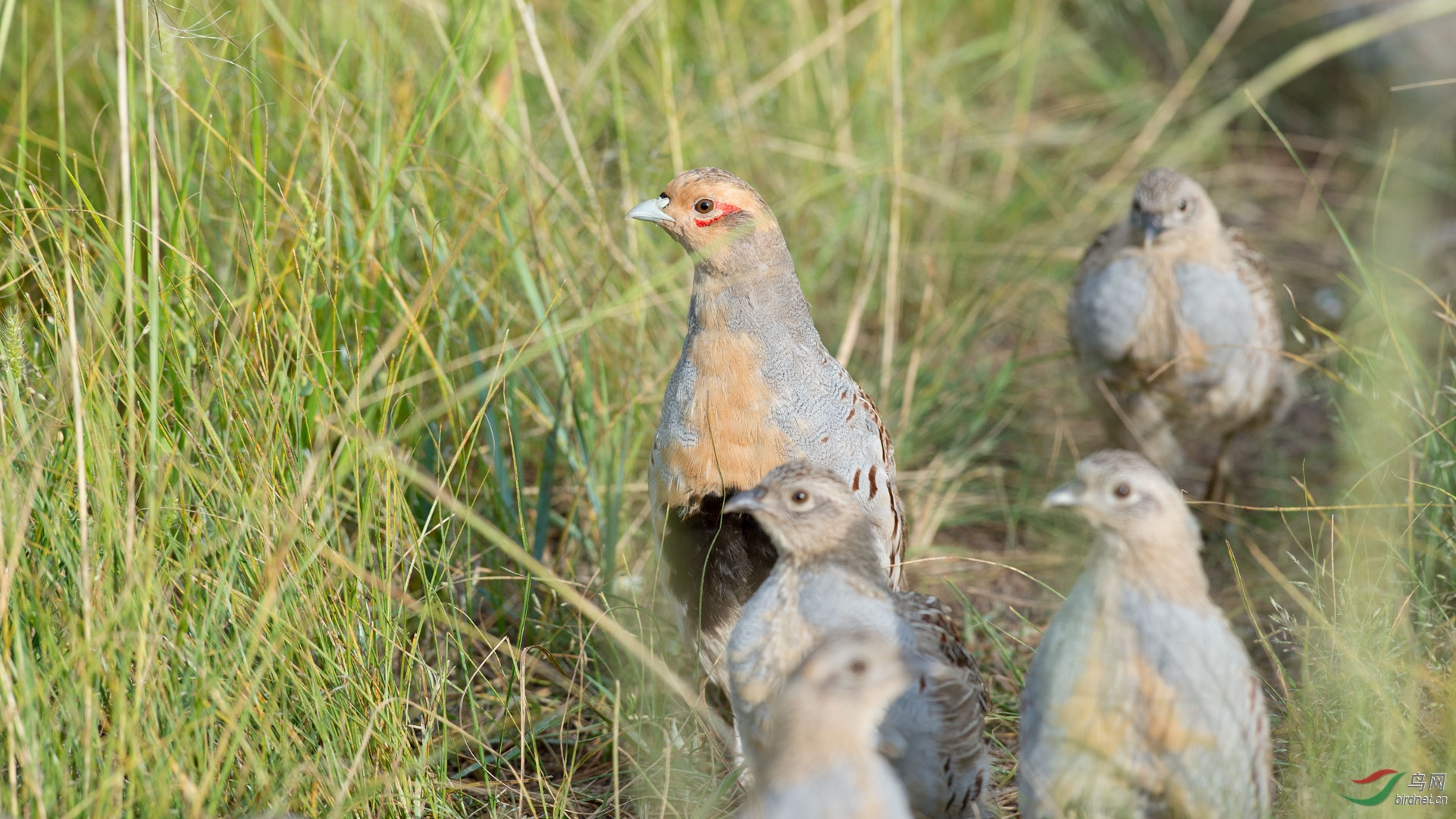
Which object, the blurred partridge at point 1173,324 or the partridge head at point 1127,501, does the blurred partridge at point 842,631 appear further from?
the blurred partridge at point 1173,324

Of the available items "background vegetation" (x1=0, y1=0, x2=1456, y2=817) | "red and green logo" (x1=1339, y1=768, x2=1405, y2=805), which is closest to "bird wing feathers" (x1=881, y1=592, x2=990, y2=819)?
"background vegetation" (x1=0, y1=0, x2=1456, y2=817)

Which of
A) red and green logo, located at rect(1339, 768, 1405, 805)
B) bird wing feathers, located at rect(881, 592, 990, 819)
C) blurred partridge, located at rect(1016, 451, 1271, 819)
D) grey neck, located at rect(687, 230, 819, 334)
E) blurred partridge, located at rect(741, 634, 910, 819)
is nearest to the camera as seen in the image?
blurred partridge, located at rect(741, 634, 910, 819)

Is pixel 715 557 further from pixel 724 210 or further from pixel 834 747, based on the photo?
pixel 834 747

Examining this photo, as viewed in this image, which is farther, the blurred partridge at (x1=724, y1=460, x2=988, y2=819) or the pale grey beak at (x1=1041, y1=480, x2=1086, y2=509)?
the blurred partridge at (x1=724, y1=460, x2=988, y2=819)

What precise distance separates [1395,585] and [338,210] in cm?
359

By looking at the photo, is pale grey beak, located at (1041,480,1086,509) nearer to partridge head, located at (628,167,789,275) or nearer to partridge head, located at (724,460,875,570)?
partridge head, located at (724,460,875,570)

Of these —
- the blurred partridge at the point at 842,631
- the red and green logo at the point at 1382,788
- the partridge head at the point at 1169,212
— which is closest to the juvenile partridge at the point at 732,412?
the blurred partridge at the point at 842,631

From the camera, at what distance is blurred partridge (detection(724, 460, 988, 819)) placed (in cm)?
312

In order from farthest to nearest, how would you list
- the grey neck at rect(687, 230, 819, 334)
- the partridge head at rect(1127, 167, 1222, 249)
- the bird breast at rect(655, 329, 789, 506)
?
the partridge head at rect(1127, 167, 1222, 249), the grey neck at rect(687, 230, 819, 334), the bird breast at rect(655, 329, 789, 506)

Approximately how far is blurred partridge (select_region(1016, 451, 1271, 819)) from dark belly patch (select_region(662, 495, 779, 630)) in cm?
111

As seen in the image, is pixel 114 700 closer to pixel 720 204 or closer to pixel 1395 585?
pixel 720 204

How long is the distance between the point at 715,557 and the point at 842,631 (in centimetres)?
86

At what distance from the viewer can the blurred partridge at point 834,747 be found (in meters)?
2.60

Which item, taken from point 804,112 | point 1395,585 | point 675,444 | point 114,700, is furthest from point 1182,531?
point 804,112
